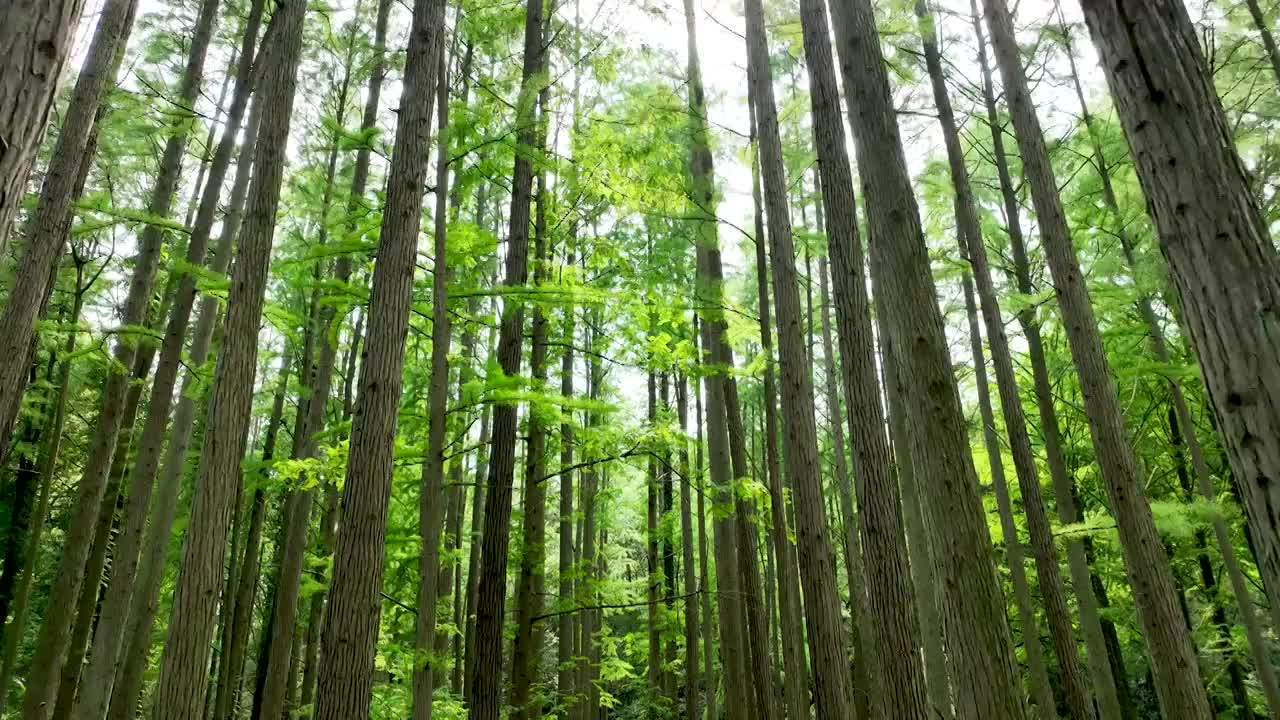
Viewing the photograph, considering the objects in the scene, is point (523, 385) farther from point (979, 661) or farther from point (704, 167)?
point (704, 167)

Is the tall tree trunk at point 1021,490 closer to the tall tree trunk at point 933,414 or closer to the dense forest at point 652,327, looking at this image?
the dense forest at point 652,327

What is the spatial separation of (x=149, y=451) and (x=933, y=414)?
772cm

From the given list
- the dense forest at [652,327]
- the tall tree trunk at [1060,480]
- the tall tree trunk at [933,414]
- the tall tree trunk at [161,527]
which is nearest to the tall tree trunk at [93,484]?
the dense forest at [652,327]

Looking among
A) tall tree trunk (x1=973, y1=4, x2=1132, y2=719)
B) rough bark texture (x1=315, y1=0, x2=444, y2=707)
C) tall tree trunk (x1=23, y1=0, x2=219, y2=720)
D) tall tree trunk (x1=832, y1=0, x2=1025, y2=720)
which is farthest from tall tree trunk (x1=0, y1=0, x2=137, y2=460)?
tall tree trunk (x1=973, y1=4, x2=1132, y2=719)

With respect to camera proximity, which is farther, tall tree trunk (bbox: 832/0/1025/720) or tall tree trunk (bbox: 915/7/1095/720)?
tall tree trunk (bbox: 915/7/1095/720)

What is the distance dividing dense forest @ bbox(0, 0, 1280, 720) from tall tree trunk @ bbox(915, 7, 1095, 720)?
6cm

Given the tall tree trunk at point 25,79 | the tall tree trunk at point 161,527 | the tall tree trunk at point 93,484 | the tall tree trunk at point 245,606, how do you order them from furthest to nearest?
the tall tree trunk at point 245,606 < the tall tree trunk at point 93,484 < the tall tree trunk at point 161,527 < the tall tree trunk at point 25,79

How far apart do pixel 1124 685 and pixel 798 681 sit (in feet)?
35.3

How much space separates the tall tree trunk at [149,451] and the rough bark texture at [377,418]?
8.41 ft

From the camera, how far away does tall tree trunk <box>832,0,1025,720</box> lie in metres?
3.58

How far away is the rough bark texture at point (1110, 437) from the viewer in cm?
596

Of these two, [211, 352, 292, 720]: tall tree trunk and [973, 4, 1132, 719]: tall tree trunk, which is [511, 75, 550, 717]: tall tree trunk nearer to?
[973, 4, 1132, 719]: tall tree trunk

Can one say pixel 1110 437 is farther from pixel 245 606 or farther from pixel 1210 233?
pixel 245 606

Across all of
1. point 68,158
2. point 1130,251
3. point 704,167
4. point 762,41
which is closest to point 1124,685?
point 1130,251
